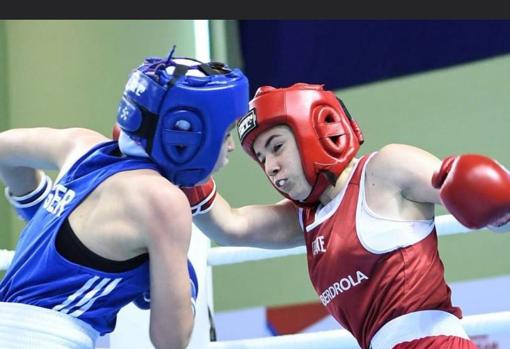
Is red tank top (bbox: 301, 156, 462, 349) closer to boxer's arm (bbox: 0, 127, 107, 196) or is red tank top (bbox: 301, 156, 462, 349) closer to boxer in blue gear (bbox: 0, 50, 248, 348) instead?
boxer in blue gear (bbox: 0, 50, 248, 348)

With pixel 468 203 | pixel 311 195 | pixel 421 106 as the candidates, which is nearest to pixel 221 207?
pixel 311 195

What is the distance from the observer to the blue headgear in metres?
1.46

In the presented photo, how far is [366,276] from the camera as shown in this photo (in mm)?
1679

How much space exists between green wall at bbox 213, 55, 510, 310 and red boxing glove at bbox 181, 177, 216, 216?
7.75ft

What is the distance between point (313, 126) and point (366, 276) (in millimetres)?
367

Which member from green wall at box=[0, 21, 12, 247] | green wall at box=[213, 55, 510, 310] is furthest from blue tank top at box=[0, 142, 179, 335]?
green wall at box=[0, 21, 12, 247]

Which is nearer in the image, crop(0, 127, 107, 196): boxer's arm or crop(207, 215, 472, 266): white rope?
crop(0, 127, 107, 196): boxer's arm

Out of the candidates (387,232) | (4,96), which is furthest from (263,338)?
(4,96)

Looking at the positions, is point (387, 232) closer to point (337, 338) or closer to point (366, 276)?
point (366, 276)

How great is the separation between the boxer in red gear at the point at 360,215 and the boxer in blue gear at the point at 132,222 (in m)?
0.26

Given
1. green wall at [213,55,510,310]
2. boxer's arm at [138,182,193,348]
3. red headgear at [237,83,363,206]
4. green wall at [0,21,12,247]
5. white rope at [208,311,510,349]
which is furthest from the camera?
green wall at [0,21,12,247]

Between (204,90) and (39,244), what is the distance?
44 cm

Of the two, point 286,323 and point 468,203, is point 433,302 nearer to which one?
point 468,203

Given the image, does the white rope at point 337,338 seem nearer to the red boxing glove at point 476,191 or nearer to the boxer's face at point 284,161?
the boxer's face at point 284,161
